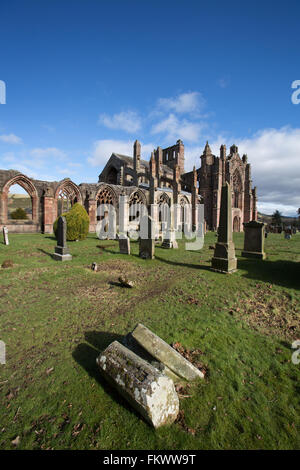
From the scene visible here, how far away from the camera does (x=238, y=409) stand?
7.26ft

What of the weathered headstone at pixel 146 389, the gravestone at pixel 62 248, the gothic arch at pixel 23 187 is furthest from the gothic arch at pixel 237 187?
the weathered headstone at pixel 146 389

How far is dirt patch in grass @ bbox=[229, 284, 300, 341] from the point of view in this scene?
386 centimetres

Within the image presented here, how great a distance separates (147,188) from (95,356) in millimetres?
26557

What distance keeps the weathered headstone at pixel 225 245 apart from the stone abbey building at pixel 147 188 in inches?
199

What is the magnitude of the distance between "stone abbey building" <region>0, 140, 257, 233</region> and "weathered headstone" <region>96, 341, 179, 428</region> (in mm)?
11112

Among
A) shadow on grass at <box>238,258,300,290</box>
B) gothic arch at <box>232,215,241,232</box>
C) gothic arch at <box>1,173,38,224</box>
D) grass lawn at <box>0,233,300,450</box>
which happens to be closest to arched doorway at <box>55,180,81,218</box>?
gothic arch at <box>1,173,38,224</box>

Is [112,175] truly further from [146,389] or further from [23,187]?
[146,389]

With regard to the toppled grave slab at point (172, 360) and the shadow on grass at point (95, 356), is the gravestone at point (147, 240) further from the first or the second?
the toppled grave slab at point (172, 360)

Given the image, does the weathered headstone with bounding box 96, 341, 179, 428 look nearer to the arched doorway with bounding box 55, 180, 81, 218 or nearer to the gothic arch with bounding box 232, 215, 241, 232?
the arched doorway with bounding box 55, 180, 81, 218

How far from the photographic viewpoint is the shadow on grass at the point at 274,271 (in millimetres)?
6504

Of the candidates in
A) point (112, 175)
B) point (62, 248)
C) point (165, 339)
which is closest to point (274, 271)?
point (165, 339)

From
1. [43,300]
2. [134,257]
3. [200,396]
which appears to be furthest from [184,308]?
[134,257]

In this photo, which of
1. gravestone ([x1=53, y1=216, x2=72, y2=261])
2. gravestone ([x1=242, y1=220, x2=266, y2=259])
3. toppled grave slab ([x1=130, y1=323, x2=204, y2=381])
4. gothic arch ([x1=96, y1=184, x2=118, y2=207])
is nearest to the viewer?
toppled grave slab ([x1=130, y1=323, x2=204, y2=381])

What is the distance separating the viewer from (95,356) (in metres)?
3.01
